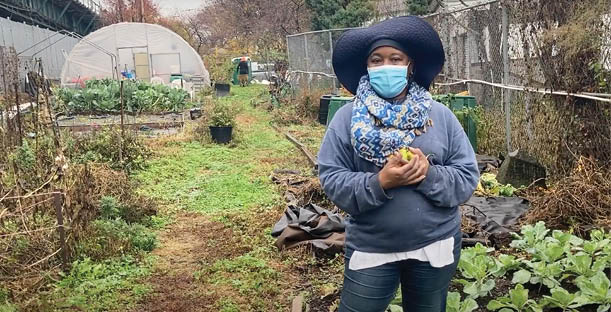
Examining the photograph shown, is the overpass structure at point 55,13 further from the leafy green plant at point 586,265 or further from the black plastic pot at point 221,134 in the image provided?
the leafy green plant at point 586,265

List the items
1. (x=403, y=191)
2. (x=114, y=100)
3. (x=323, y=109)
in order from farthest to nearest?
(x=114, y=100) → (x=323, y=109) → (x=403, y=191)

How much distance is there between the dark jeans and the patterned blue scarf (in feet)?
1.36

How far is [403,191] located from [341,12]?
76.7 feet

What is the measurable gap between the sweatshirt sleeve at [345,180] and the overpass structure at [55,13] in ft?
97.3

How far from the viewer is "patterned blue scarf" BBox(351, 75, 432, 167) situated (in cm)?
224

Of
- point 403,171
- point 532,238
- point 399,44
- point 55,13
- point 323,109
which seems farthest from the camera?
point 55,13

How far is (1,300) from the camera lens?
4.18 m

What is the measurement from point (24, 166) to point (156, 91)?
10928mm

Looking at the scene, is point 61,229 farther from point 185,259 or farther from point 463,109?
point 463,109

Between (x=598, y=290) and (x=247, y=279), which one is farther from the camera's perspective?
(x=247, y=279)

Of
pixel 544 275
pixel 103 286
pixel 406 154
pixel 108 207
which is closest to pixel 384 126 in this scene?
pixel 406 154

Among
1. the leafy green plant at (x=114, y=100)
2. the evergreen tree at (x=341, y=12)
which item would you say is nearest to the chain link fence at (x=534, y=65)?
the leafy green plant at (x=114, y=100)

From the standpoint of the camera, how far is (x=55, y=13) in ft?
155

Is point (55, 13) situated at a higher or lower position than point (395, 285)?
higher
